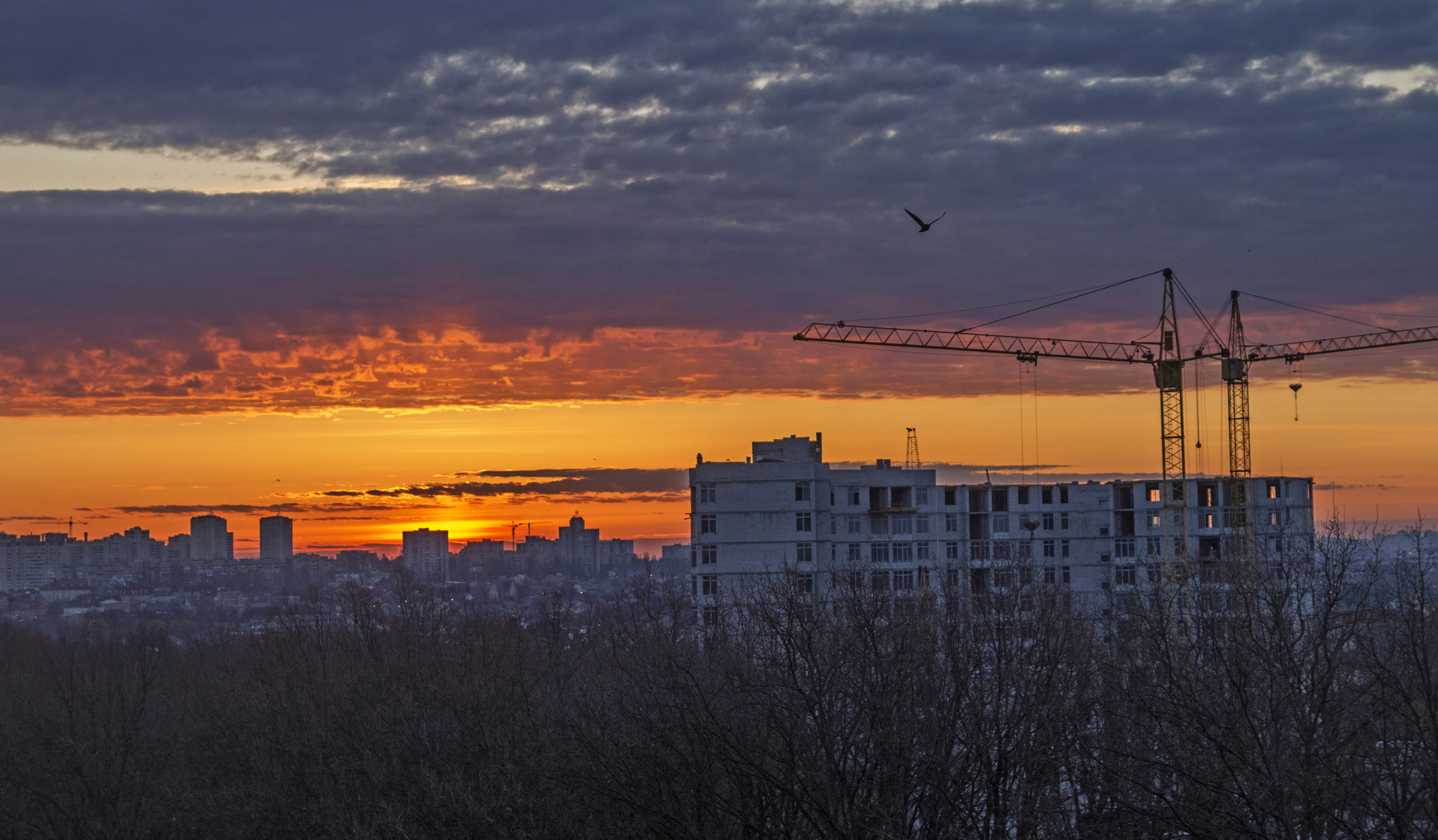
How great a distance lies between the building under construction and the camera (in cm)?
9594

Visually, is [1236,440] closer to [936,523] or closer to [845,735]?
[936,523]

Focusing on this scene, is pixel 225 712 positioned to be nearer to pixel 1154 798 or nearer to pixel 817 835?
pixel 817 835

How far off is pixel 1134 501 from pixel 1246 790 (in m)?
78.5

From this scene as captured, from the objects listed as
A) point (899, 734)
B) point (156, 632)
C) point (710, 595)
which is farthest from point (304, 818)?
point (156, 632)

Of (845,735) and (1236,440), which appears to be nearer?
(845,735)

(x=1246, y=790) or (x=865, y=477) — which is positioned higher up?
(x=865, y=477)

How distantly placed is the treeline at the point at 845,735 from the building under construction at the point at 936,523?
83.5 ft

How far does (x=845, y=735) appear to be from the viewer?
122ft

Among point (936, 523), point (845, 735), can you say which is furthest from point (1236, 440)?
point (845, 735)

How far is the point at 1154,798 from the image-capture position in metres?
33.7

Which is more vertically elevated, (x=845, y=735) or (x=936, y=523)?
(x=936, y=523)

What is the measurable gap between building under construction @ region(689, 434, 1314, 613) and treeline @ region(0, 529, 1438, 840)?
25437mm

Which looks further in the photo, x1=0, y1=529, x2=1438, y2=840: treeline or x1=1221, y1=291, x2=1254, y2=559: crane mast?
x1=1221, y1=291, x2=1254, y2=559: crane mast

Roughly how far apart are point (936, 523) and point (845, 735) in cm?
6830
